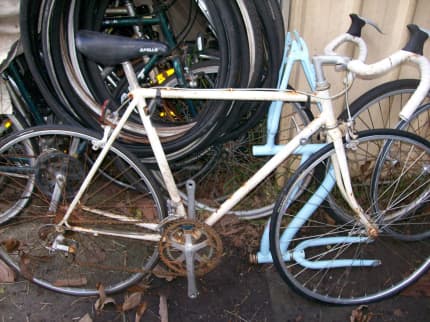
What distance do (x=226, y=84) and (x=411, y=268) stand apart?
198cm

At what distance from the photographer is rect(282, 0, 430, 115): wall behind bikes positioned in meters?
2.93

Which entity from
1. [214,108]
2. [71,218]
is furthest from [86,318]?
[214,108]

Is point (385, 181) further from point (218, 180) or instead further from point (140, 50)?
point (140, 50)

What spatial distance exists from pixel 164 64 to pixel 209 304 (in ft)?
6.25

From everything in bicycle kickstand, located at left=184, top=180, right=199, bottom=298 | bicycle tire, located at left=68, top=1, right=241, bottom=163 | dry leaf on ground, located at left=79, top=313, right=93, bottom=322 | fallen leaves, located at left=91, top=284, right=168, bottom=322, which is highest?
bicycle tire, located at left=68, top=1, right=241, bottom=163

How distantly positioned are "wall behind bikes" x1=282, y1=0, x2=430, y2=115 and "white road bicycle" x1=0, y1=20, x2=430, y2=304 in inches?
25.2

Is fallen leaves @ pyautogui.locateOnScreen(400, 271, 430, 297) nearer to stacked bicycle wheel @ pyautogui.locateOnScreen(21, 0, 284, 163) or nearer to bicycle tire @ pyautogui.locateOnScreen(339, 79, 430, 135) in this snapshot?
bicycle tire @ pyautogui.locateOnScreen(339, 79, 430, 135)

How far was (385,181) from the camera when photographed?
3.30 m

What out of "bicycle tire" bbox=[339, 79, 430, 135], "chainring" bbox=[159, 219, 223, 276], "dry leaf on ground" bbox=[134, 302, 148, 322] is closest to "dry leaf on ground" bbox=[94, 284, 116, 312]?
"dry leaf on ground" bbox=[134, 302, 148, 322]

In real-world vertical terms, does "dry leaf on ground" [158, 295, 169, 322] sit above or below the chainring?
below

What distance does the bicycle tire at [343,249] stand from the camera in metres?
2.59

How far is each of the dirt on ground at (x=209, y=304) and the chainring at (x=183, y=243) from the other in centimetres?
22

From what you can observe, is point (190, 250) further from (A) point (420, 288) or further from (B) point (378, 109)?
(B) point (378, 109)

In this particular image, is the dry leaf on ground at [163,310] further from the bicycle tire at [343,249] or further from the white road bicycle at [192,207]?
the bicycle tire at [343,249]
